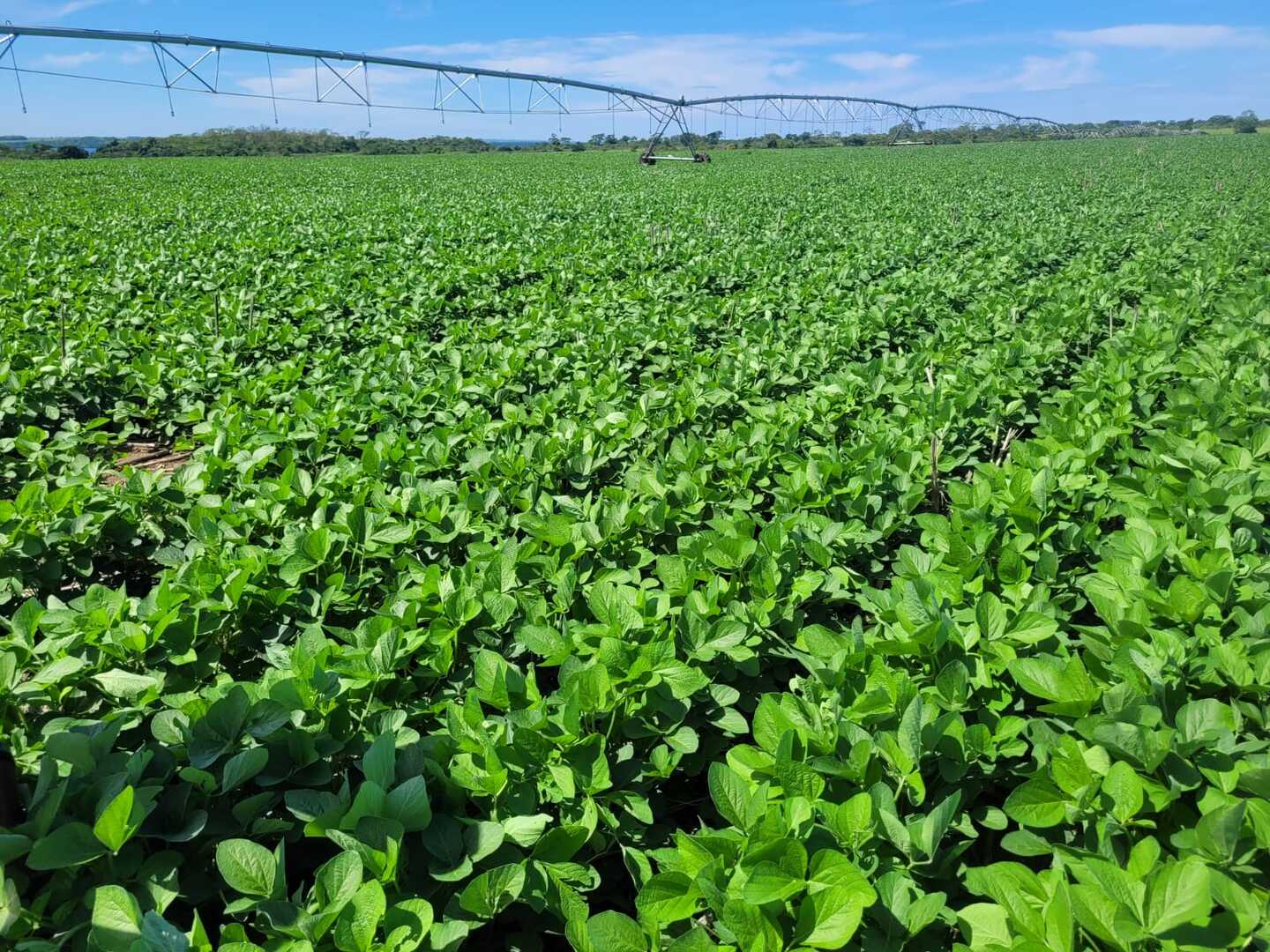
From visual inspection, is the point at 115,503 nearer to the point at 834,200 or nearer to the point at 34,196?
the point at 834,200

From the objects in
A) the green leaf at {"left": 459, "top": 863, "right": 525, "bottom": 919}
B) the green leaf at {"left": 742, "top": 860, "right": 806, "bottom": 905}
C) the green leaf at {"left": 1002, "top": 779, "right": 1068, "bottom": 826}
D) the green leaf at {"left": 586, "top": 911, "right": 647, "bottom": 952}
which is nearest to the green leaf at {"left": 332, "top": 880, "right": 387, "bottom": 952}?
the green leaf at {"left": 459, "top": 863, "right": 525, "bottom": 919}

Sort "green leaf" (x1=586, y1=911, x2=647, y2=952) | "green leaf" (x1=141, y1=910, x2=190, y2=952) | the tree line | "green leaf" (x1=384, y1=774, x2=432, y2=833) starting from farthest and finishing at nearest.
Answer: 1. the tree line
2. "green leaf" (x1=384, y1=774, x2=432, y2=833)
3. "green leaf" (x1=586, y1=911, x2=647, y2=952)
4. "green leaf" (x1=141, y1=910, x2=190, y2=952)

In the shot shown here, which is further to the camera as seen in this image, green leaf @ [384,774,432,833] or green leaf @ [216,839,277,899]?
green leaf @ [384,774,432,833]

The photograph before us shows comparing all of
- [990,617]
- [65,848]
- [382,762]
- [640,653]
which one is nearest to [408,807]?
[382,762]

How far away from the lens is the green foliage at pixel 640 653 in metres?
1.44

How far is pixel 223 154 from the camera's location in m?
65.0

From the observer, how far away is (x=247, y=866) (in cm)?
143

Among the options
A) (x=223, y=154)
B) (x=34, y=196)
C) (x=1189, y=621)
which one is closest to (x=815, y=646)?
(x=1189, y=621)

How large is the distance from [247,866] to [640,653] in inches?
39.8

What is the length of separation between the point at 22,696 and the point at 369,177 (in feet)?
120

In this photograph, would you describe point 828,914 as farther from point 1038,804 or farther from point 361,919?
point 361,919

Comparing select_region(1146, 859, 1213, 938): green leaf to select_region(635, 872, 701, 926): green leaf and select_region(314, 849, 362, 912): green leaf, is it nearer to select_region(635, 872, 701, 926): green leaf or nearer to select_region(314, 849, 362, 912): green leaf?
select_region(635, 872, 701, 926): green leaf

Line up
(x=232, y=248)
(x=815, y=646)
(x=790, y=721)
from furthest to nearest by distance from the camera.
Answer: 1. (x=232, y=248)
2. (x=815, y=646)
3. (x=790, y=721)

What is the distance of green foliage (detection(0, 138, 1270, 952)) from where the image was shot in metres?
1.44
